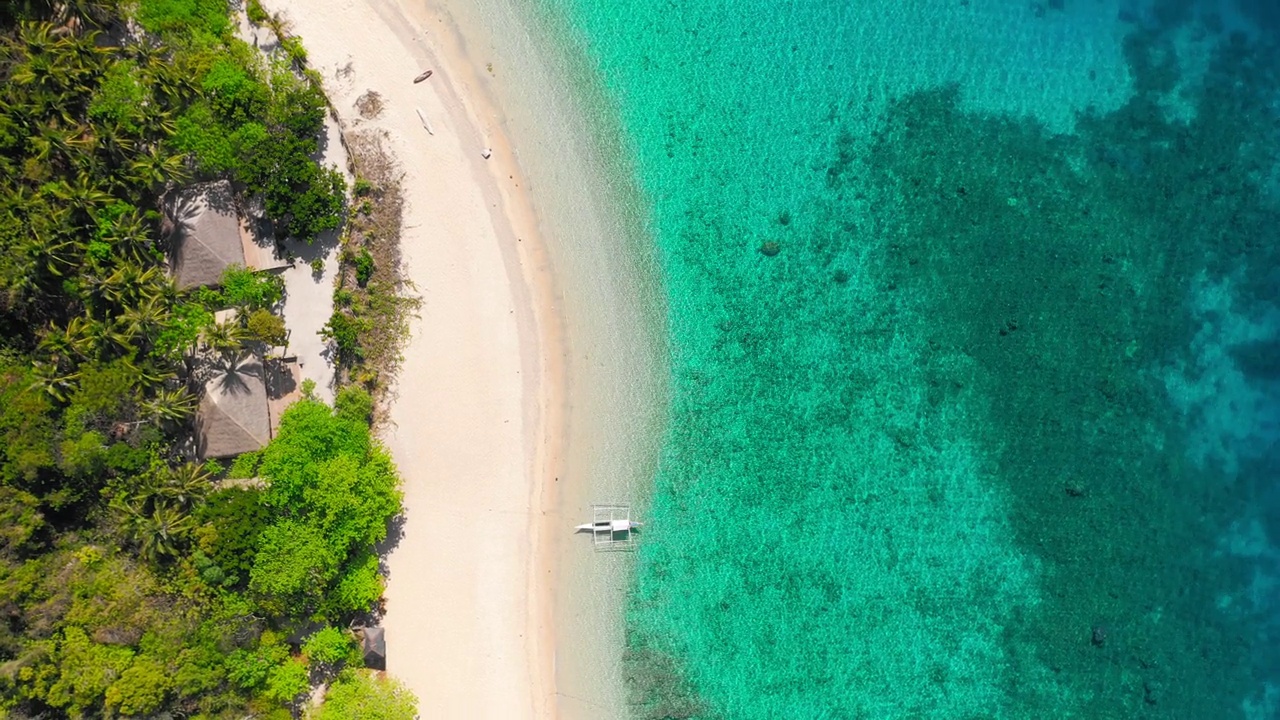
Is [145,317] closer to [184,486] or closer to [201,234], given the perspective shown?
[201,234]

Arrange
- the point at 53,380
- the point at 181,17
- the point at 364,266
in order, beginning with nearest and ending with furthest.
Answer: the point at 53,380, the point at 181,17, the point at 364,266

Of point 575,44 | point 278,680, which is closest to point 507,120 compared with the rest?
point 575,44

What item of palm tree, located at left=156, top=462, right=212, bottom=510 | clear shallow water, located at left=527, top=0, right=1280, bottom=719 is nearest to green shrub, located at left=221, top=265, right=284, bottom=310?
palm tree, located at left=156, top=462, right=212, bottom=510

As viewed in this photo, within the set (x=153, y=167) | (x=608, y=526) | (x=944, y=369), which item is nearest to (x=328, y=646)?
(x=608, y=526)

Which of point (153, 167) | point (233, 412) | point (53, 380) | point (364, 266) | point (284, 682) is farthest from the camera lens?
point (364, 266)

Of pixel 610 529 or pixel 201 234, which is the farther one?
pixel 610 529

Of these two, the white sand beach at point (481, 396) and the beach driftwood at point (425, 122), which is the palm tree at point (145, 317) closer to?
the white sand beach at point (481, 396)
